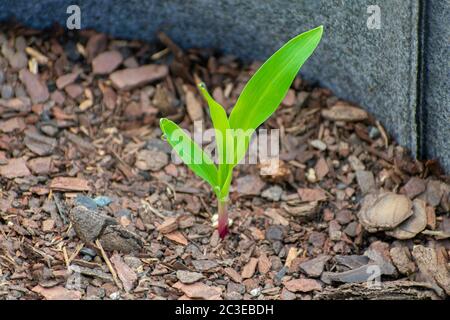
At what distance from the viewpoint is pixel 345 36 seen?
6.81ft

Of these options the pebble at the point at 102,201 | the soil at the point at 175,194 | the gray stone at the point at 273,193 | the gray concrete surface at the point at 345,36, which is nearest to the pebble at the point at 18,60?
the soil at the point at 175,194

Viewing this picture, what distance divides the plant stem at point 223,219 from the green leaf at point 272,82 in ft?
0.60

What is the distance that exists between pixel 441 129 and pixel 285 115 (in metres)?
0.41

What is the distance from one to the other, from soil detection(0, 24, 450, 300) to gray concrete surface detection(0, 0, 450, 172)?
0.04 meters

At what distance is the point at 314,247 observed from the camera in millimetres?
1893

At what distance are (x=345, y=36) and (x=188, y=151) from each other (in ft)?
1.87

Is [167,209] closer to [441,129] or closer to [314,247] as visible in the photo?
[314,247]

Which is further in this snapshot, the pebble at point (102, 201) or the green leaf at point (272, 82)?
the pebble at point (102, 201)

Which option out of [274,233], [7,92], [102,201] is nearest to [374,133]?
[274,233]

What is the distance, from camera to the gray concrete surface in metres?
1.92

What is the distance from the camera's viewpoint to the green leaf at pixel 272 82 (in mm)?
1718

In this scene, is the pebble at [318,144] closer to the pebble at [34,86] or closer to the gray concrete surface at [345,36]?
the gray concrete surface at [345,36]

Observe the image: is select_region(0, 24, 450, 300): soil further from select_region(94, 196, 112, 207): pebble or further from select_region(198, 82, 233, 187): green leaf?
select_region(198, 82, 233, 187): green leaf
